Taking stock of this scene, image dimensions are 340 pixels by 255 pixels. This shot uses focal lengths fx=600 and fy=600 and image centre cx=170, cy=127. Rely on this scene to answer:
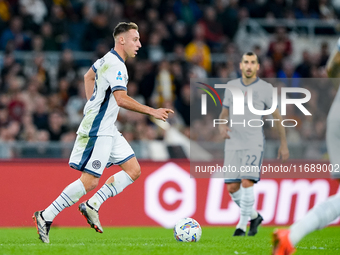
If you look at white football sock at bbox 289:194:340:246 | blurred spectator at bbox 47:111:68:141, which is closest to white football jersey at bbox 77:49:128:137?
white football sock at bbox 289:194:340:246

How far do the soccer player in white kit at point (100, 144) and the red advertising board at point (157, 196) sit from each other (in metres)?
3.58

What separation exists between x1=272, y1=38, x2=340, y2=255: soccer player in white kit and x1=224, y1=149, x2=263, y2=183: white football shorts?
319 cm

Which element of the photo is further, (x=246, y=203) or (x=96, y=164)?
(x=246, y=203)

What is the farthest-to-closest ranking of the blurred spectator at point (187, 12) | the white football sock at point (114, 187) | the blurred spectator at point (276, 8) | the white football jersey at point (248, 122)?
the blurred spectator at point (276, 8)
the blurred spectator at point (187, 12)
the white football jersey at point (248, 122)
the white football sock at point (114, 187)

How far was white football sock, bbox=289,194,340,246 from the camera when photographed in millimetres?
4471

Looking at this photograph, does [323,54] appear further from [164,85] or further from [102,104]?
[102,104]

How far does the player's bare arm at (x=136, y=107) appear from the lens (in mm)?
6027

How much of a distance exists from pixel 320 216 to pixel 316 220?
51 mm

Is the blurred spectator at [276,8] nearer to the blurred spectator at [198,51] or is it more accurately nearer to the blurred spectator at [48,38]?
the blurred spectator at [198,51]

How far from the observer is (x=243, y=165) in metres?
7.93

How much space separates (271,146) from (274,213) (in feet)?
4.29

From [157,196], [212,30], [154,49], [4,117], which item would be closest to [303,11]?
[212,30]

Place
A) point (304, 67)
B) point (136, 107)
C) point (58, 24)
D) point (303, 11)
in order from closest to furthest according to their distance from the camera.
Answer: point (136, 107) → point (58, 24) → point (304, 67) → point (303, 11)

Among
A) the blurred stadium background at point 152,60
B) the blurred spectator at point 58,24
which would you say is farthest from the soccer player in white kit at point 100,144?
the blurred spectator at point 58,24
